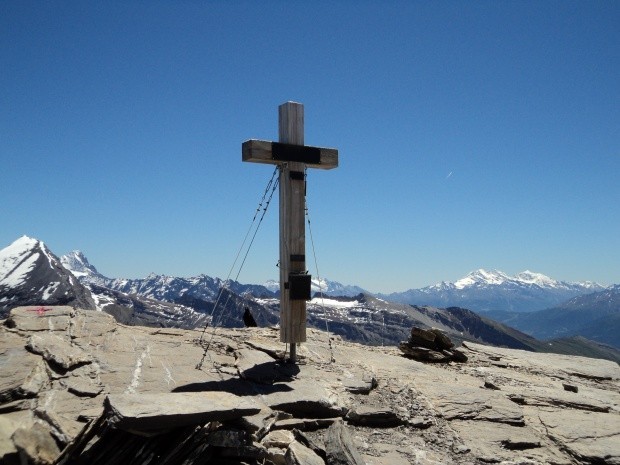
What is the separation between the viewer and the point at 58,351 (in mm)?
11789

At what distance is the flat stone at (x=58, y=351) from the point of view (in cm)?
1130

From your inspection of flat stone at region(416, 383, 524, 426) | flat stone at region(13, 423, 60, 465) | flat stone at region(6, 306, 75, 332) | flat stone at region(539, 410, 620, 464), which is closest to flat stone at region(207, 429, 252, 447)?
flat stone at region(13, 423, 60, 465)

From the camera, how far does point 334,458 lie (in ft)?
27.8

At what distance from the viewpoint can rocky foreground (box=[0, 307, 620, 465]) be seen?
25.3ft

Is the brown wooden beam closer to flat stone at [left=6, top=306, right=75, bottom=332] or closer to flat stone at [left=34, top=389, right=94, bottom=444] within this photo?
flat stone at [left=34, top=389, right=94, bottom=444]

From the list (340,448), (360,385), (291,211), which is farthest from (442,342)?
(340,448)

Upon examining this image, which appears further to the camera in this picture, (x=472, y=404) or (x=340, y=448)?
(x=472, y=404)

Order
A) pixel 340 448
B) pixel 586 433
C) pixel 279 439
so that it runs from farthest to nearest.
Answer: pixel 586 433 < pixel 279 439 < pixel 340 448

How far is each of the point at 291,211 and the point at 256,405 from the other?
685cm

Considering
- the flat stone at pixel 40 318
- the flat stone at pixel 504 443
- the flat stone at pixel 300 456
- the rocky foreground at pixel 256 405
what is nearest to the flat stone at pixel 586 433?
the rocky foreground at pixel 256 405

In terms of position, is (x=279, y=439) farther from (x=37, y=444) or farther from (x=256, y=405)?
(x=37, y=444)

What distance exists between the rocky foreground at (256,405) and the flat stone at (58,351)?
0.04 m

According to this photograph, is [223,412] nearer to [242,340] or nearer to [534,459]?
[534,459]

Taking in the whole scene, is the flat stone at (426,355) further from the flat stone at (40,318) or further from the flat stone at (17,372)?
the flat stone at (17,372)
